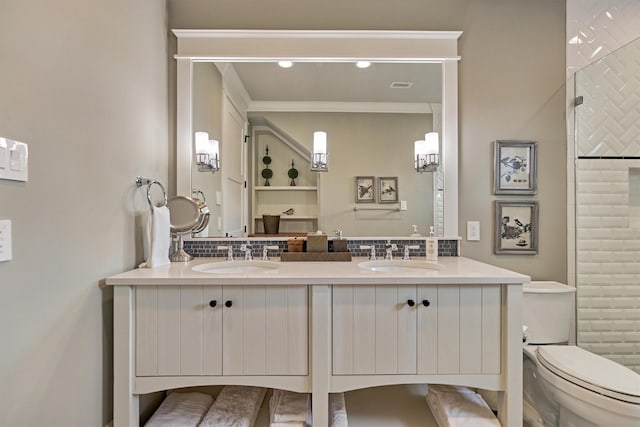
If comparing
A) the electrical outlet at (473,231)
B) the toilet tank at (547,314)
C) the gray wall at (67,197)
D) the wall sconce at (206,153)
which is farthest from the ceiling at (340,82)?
the toilet tank at (547,314)

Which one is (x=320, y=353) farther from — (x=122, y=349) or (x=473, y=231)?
(x=473, y=231)

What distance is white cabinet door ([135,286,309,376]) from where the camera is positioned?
128cm

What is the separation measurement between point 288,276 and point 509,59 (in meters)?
1.80

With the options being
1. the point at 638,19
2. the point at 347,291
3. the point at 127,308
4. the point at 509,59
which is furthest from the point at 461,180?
the point at 127,308

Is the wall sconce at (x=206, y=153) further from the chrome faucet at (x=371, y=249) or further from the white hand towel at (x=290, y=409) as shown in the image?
the white hand towel at (x=290, y=409)

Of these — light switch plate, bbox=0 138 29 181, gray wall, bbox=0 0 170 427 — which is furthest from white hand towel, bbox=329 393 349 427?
light switch plate, bbox=0 138 29 181

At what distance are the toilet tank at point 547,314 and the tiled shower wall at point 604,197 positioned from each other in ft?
1.04

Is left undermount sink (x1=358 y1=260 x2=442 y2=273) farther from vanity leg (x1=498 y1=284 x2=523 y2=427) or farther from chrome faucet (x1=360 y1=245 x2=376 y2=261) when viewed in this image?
vanity leg (x1=498 y1=284 x2=523 y2=427)

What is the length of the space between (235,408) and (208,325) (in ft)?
1.57

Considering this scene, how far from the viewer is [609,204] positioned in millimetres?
1877

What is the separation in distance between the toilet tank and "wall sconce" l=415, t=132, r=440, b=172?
803mm

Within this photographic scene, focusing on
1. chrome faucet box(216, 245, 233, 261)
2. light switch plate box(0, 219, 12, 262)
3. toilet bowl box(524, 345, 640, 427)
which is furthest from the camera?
chrome faucet box(216, 245, 233, 261)

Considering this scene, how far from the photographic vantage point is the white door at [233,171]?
190cm

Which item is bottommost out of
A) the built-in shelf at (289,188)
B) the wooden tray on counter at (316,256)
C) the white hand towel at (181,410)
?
the white hand towel at (181,410)
